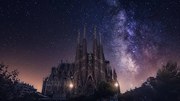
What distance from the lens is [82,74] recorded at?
71.3 meters

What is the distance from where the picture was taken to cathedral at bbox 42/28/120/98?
223ft

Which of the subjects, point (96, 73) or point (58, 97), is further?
point (96, 73)

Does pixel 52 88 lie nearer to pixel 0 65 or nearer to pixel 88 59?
pixel 88 59

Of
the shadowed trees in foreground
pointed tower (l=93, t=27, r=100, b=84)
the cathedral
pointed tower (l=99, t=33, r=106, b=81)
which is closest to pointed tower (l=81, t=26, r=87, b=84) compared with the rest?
the cathedral

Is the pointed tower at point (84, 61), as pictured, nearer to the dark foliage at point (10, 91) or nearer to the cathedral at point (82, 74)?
the cathedral at point (82, 74)

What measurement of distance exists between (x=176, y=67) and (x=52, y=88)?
50865 mm

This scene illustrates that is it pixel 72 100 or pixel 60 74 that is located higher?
pixel 60 74

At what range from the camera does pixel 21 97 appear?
4409cm

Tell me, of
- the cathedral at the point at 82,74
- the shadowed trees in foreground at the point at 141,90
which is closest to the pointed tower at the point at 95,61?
the cathedral at the point at 82,74

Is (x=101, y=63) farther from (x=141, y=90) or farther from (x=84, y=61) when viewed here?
(x=141, y=90)

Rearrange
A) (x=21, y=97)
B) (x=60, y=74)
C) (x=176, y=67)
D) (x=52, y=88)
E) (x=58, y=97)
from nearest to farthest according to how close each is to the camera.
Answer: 1. (x=21, y=97)
2. (x=176, y=67)
3. (x=58, y=97)
4. (x=52, y=88)
5. (x=60, y=74)

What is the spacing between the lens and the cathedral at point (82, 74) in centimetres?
6811

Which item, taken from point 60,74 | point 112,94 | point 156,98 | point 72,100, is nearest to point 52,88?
point 60,74

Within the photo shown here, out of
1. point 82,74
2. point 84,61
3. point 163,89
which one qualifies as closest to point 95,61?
point 84,61
